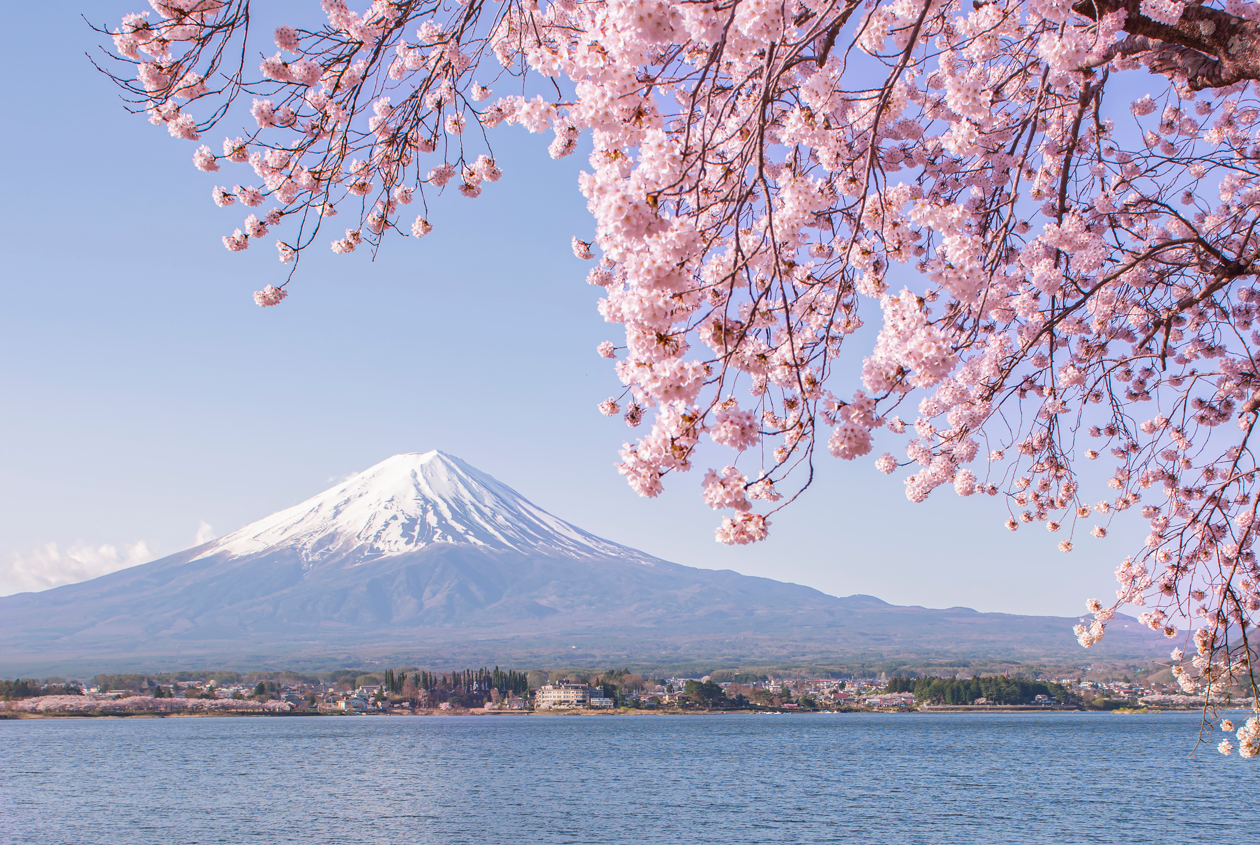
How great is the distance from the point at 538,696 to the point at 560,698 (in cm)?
301

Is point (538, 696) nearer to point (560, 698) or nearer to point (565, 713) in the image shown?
point (560, 698)

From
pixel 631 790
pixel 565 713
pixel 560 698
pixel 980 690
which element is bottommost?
pixel 565 713

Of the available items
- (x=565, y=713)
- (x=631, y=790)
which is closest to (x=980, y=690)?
(x=565, y=713)

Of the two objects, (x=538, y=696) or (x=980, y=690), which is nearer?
(x=980, y=690)

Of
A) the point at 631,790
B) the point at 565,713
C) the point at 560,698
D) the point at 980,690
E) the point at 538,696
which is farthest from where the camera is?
the point at 538,696

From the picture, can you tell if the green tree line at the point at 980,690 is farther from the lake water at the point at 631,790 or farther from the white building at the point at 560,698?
the white building at the point at 560,698

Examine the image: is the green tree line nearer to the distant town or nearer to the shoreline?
the distant town

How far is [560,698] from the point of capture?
11669 centimetres

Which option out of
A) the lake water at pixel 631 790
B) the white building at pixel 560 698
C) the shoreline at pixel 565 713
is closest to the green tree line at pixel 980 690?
the shoreline at pixel 565 713

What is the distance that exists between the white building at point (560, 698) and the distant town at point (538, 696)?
12 centimetres

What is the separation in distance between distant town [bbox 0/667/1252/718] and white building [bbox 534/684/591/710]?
0.12 meters

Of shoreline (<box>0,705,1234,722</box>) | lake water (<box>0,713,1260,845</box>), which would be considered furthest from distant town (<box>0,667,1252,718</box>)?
lake water (<box>0,713,1260,845</box>)

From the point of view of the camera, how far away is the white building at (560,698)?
381 feet

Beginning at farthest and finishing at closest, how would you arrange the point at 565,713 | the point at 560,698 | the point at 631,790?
the point at 565,713 → the point at 560,698 → the point at 631,790
